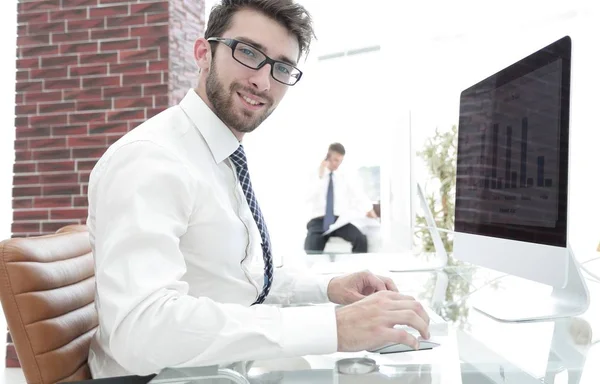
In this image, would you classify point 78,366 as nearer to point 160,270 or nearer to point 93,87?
point 160,270

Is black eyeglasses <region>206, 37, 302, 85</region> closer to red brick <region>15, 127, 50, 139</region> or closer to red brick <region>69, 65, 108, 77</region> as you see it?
red brick <region>69, 65, 108, 77</region>

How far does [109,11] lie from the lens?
11.2 feet

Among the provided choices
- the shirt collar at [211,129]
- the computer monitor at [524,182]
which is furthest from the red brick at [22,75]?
the computer monitor at [524,182]

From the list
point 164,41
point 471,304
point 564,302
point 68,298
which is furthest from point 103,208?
point 164,41

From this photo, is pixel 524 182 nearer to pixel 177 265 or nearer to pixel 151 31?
pixel 177 265

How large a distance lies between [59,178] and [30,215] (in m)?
0.30

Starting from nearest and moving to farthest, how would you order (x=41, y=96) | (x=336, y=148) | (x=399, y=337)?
(x=399, y=337)
(x=41, y=96)
(x=336, y=148)

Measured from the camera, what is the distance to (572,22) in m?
5.91

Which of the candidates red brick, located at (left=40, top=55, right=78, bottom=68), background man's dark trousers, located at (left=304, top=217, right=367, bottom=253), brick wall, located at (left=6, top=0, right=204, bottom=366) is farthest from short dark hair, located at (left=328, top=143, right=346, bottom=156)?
red brick, located at (left=40, top=55, right=78, bottom=68)

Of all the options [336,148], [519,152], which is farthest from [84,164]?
Result: [336,148]

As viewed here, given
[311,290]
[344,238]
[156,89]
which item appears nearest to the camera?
[311,290]

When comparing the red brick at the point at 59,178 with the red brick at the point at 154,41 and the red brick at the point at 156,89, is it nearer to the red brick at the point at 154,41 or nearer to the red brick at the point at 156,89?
the red brick at the point at 156,89

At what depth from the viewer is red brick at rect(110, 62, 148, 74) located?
3.39m

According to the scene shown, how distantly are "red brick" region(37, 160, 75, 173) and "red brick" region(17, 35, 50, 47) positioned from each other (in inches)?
29.6
